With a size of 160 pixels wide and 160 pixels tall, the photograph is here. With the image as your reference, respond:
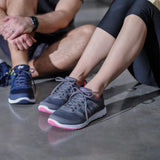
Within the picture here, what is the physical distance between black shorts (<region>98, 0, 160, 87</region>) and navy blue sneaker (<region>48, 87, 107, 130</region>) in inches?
14.3

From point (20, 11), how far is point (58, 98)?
2.32 feet

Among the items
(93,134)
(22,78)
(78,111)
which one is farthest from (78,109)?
(22,78)

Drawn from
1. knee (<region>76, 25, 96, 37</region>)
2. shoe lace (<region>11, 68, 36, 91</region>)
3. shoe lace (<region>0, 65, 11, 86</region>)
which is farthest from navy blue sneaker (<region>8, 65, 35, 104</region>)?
knee (<region>76, 25, 96, 37</region>)

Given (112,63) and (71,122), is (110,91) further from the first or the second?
(71,122)

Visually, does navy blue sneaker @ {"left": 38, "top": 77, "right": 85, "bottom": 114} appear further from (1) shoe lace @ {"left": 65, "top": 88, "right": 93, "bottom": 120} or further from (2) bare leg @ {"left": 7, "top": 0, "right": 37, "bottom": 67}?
(2) bare leg @ {"left": 7, "top": 0, "right": 37, "bottom": 67}

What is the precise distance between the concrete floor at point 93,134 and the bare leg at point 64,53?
36 centimetres

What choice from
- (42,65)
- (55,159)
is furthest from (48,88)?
(55,159)

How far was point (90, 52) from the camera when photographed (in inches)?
69.1

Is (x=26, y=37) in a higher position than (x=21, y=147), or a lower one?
higher

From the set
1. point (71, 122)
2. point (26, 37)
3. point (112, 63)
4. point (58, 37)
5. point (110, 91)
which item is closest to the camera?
point (71, 122)

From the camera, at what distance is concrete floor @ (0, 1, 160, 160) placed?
1.32 metres

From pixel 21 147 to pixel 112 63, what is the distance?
58cm

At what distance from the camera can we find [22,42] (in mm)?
1929

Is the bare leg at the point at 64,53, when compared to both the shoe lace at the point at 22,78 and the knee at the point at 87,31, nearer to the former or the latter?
the knee at the point at 87,31
